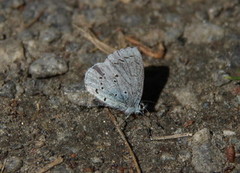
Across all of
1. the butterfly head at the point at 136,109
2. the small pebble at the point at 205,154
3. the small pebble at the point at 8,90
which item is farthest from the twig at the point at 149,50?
the small pebble at the point at 8,90

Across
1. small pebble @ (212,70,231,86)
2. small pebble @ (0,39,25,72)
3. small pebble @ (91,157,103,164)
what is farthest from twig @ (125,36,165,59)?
small pebble @ (91,157,103,164)

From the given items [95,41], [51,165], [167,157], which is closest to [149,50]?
[95,41]

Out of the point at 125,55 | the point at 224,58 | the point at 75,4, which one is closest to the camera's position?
the point at 125,55

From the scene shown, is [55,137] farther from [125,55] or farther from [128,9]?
[128,9]

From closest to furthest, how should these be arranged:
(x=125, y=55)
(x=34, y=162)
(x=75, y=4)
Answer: (x=34, y=162) < (x=125, y=55) < (x=75, y=4)

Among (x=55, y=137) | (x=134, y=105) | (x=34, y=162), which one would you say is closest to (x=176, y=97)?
(x=134, y=105)

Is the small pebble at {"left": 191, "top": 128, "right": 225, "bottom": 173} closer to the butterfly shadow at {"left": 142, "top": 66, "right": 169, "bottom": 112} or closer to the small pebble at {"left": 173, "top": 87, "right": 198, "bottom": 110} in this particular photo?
the small pebble at {"left": 173, "top": 87, "right": 198, "bottom": 110}

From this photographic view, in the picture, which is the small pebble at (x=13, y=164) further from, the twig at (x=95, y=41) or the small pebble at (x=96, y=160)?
the twig at (x=95, y=41)
